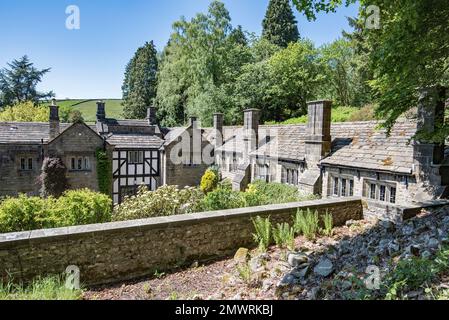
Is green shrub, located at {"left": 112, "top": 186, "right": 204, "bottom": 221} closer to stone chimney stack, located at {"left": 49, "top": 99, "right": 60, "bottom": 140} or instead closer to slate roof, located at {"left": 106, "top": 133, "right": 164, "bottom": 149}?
slate roof, located at {"left": 106, "top": 133, "right": 164, "bottom": 149}

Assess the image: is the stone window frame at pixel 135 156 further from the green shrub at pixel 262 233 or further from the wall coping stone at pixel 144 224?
the green shrub at pixel 262 233

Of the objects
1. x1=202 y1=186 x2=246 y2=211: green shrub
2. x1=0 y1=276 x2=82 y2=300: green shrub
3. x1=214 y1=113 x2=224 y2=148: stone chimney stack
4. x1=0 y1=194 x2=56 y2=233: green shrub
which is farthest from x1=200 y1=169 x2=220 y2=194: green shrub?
x1=0 y1=276 x2=82 y2=300: green shrub

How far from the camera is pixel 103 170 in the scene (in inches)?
869

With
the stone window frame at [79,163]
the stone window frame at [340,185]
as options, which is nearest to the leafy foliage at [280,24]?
the stone window frame at [79,163]

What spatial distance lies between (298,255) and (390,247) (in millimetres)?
1734

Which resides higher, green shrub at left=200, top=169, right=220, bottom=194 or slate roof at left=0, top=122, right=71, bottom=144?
slate roof at left=0, top=122, right=71, bottom=144

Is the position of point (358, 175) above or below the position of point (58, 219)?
above

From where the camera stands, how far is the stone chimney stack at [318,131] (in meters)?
14.4

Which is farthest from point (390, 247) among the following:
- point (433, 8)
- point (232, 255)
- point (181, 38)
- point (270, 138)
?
point (181, 38)

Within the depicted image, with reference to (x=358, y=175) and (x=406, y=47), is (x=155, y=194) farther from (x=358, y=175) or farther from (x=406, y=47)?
(x=406, y=47)

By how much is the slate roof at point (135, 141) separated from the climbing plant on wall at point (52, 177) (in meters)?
4.23

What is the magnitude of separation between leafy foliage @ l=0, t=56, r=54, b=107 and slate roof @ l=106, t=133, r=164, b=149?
113ft

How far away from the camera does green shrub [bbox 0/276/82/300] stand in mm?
4638
